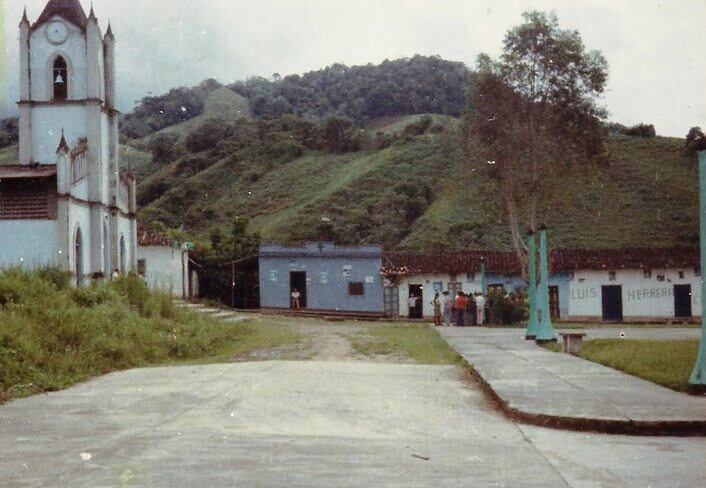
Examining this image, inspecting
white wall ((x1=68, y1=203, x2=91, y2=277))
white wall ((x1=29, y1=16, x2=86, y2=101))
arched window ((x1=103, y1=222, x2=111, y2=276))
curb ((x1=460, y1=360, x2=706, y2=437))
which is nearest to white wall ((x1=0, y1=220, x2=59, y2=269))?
white wall ((x1=68, y1=203, x2=91, y2=277))

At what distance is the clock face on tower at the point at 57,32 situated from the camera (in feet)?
112

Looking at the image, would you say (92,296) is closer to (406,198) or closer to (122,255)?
(122,255)

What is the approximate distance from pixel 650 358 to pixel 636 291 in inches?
1316

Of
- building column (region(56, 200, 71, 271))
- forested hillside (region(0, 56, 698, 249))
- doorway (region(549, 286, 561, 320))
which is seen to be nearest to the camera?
building column (region(56, 200, 71, 271))

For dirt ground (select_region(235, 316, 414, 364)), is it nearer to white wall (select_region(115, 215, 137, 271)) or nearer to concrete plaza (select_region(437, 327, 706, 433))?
concrete plaza (select_region(437, 327, 706, 433))

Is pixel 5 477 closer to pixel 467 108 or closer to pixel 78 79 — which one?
pixel 78 79

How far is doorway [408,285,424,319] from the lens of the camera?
4750 cm

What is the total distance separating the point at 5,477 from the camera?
6195 millimetres

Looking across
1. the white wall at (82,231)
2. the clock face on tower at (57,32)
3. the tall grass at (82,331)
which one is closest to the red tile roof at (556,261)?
the white wall at (82,231)

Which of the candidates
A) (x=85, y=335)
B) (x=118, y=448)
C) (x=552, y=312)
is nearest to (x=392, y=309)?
(x=552, y=312)

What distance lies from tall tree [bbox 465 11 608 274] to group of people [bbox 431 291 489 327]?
333 centimetres

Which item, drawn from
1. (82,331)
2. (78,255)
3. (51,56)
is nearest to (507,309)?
(78,255)

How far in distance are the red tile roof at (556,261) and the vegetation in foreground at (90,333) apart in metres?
20.9

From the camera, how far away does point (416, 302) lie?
47.7 meters
